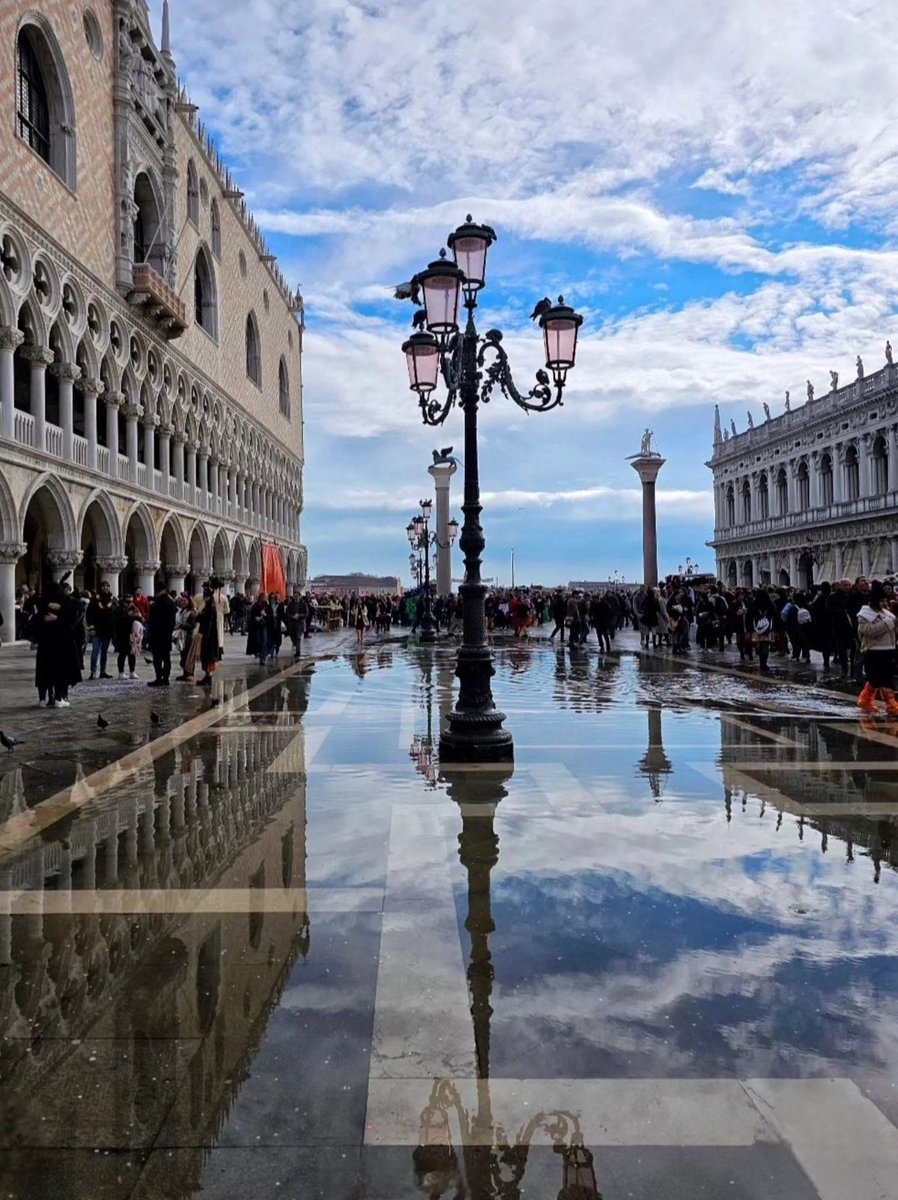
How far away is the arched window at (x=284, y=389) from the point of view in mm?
59812

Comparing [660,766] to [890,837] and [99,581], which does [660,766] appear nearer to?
[890,837]

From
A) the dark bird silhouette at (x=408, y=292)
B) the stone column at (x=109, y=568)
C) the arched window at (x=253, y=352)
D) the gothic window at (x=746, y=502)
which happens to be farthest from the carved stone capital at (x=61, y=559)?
the gothic window at (x=746, y=502)

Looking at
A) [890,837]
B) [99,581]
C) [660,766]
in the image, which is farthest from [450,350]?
[99,581]

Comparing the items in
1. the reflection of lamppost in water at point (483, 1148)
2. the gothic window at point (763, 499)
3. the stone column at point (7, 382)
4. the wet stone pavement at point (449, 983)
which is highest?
the gothic window at point (763, 499)

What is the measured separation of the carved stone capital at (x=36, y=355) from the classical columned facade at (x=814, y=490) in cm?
3951

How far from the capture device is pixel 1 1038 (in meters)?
3.03

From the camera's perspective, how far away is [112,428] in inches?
1145

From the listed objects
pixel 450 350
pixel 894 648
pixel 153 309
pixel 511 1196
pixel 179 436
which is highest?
pixel 153 309

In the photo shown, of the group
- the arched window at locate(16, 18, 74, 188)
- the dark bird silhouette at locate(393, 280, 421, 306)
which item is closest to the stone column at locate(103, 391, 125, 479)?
the arched window at locate(16, 18, 74, 188)

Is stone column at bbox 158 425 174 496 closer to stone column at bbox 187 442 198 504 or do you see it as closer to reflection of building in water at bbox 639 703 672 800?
stone column at bbox 187 442 198 504

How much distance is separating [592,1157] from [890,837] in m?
3.79

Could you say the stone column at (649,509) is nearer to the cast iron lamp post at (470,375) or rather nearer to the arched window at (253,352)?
the arched window at (253,352)

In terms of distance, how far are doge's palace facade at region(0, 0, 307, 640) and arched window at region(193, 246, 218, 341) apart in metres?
0.08

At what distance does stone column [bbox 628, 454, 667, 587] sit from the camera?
41.4 m
